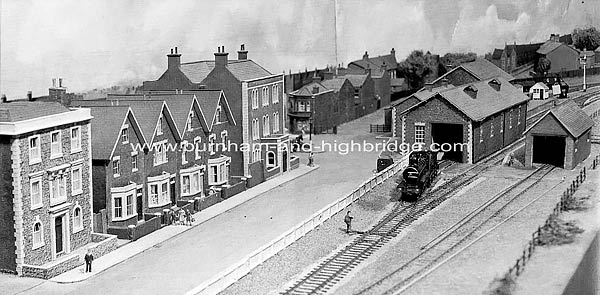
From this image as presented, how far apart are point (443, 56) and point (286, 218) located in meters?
7.97

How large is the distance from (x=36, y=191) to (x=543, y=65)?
1664 cm

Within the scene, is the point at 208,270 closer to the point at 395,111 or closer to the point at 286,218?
the point at 286,218

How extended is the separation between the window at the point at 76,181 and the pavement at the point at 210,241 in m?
2.30

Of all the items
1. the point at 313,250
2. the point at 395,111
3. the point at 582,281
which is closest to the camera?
the point at 582,281

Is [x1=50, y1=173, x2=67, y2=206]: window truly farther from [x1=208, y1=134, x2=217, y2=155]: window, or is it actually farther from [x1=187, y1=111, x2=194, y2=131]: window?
[x1=208, y1=134, x2=217, y2=155]: window

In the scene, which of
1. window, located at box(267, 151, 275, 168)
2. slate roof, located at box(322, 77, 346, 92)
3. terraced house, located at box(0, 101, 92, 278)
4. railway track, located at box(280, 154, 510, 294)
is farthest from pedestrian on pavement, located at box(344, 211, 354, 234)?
slate roof, located at box(322, 77, 346, 92)

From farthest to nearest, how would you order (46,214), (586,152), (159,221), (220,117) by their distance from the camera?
(220,117), (159,221), (586,152), (46,214)

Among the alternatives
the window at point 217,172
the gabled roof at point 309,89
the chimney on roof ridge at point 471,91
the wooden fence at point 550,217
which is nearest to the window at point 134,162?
the window at point 217,172

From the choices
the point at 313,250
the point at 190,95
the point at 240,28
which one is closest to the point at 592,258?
the point at 313,250

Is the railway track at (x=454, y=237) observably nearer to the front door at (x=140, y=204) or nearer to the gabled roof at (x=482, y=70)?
the gabled roof at (x=482, y=70)

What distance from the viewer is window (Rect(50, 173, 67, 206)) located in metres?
25.2

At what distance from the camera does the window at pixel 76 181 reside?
85.8 ft

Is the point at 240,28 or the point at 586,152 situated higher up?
the point at 240,28

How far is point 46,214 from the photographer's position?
81.9 ft
